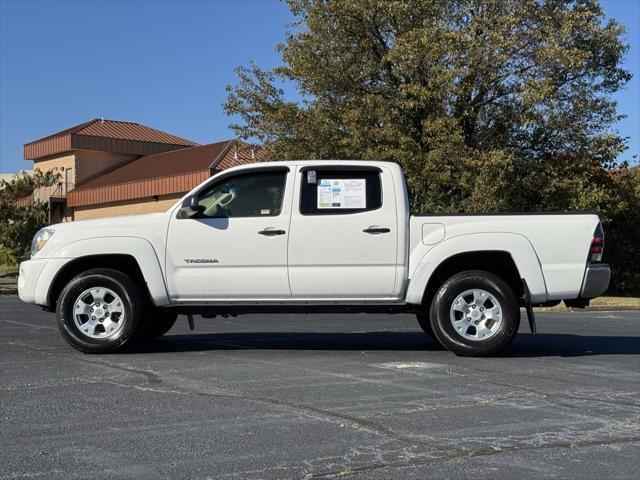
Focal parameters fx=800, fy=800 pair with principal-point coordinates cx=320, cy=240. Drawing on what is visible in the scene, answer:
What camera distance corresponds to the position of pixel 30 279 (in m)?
8.55

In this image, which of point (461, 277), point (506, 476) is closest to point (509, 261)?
point (461, 277)

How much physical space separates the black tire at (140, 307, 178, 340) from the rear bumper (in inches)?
178

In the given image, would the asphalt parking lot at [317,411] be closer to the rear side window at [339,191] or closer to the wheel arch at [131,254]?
the wheel arch at [131,254]

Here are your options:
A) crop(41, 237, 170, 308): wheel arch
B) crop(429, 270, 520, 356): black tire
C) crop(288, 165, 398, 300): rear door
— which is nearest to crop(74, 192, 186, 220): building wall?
crop(41, 237, 170, 308): wheel arch

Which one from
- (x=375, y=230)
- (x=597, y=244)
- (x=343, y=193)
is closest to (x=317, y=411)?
(x=375, y=230)

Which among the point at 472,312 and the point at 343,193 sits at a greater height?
the point at 343,193

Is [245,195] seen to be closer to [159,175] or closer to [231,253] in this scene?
[231,253]

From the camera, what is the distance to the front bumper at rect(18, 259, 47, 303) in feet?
27.9

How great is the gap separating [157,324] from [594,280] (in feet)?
16.4

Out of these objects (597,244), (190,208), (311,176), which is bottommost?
(597,244)

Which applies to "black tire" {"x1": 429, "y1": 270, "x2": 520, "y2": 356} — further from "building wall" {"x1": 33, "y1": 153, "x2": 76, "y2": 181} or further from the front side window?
"building wall" {"x1": 33, "y1": 153, "x2": 76, "y2": 181}

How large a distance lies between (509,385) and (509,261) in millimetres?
2004

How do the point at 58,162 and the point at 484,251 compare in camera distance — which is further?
the point at 58,162

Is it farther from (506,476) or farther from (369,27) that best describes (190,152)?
(506,476)
